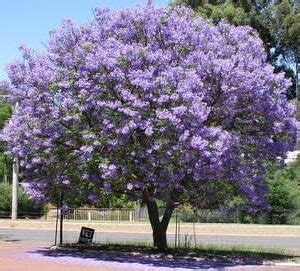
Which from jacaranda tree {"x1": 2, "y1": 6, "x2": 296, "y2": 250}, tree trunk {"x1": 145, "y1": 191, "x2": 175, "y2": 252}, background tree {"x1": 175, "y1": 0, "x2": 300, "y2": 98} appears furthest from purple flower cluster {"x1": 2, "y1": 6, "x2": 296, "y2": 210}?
background tree {"x1": 175, "y1": 0, "x2": 300, "y2": 98}

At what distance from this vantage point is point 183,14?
2086cm

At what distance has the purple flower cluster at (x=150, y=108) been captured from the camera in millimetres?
18062

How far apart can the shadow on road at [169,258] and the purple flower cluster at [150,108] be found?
6.43 ft

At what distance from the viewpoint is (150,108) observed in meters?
18.2

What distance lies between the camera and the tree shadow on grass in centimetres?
1945

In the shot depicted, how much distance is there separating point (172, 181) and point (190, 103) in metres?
2.28

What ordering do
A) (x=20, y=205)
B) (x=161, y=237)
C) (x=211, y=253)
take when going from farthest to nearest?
1. (x=20, y=205)
2. (x=211, y=253)
3. (x=161, y=237)

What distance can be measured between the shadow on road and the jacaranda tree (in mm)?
1841

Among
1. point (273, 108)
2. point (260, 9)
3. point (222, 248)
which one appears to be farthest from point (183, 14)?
point (260, 9)

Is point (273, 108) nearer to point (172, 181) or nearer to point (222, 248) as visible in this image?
point (172, 181)

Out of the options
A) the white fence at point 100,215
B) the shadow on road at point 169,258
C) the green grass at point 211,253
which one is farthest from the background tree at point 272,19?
the shadow on road at point 169,258

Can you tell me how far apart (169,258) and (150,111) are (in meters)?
5.25

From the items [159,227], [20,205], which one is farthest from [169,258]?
[20,205]

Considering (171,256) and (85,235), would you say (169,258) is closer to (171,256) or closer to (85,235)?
(171,256)
